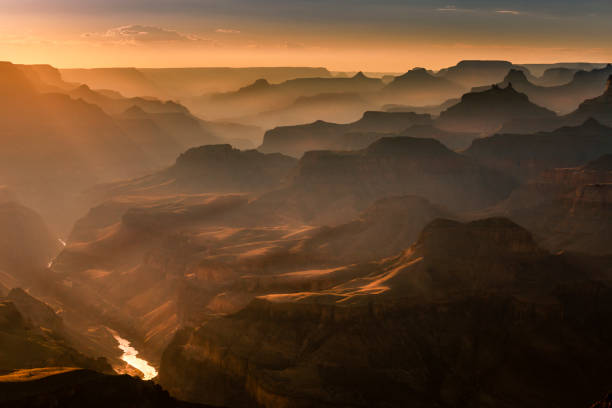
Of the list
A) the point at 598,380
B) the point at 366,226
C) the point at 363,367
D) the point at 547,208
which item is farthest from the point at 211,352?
the point at 547,208

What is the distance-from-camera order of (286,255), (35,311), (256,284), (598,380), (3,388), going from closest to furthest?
(3,388), (598,380), (256,284), (35,311), (286,255)

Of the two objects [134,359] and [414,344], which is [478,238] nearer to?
[414,344]

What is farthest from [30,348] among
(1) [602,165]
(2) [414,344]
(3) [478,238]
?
(1) [602,165]

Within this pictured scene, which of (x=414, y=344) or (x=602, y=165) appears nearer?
(x=414, y=344)

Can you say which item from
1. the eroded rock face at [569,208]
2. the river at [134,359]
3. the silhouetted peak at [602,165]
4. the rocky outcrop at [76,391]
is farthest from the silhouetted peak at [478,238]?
the silhouetted peak at [602,165]

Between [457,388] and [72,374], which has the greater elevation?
[72,374]

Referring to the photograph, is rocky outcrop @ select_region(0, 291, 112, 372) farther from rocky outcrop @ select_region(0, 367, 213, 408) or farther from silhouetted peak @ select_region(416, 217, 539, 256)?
silhouetted peak @ select_region(416, 217, 539, 256)

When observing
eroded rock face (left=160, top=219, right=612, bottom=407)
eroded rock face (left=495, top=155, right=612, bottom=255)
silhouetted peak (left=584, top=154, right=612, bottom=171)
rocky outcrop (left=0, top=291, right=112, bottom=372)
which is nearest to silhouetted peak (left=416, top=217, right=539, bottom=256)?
eroded rock face (left=160, top=219, right=612, bottom=407)

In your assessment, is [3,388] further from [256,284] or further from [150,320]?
[150,320]
